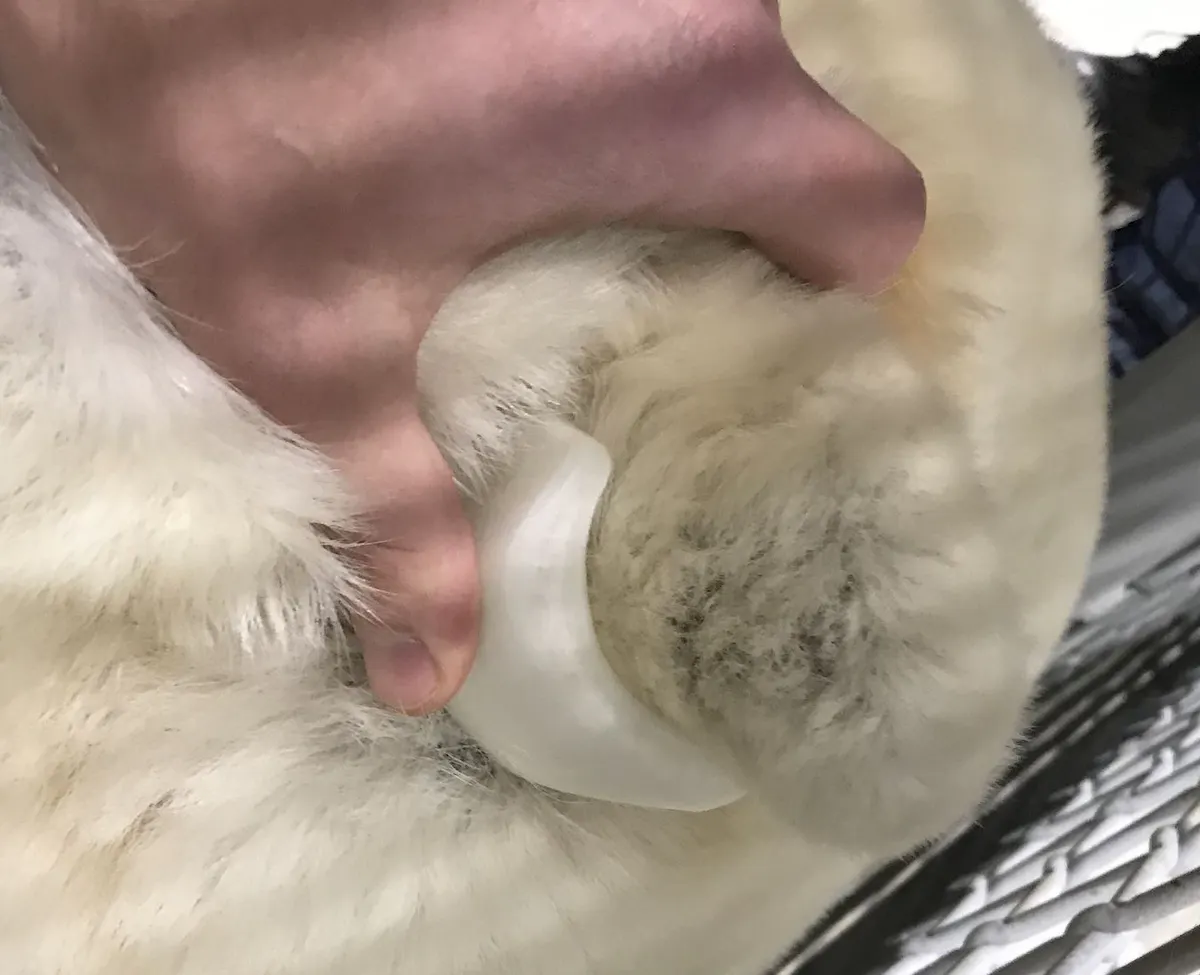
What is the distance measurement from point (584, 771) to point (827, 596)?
0.16 metres

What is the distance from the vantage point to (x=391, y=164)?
0.45m

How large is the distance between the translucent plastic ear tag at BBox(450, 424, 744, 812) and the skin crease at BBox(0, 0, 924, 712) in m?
0.02

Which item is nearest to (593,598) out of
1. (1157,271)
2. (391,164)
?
(391,164)

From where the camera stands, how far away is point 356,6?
0.43 m

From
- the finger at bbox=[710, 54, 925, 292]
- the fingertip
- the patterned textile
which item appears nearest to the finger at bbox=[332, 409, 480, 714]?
the fingertip

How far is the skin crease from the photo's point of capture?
43 cm

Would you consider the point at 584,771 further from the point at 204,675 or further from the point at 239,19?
the point at 239,19

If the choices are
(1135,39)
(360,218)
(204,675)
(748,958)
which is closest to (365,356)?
(360,218)

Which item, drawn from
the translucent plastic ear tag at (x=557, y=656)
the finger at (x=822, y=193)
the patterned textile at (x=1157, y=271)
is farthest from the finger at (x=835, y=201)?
the patterned textile at (x=1157, y=271)

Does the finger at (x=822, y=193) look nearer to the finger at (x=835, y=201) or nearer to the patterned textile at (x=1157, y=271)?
the finger at (x=835, y=201)

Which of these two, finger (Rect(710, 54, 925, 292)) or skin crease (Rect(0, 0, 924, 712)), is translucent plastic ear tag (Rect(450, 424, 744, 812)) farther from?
finger (Rect(710, 54, 925, 292))

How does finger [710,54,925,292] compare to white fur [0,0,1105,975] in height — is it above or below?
above

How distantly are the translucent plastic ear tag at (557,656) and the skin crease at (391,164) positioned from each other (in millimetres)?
19

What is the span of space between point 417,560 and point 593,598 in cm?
8
